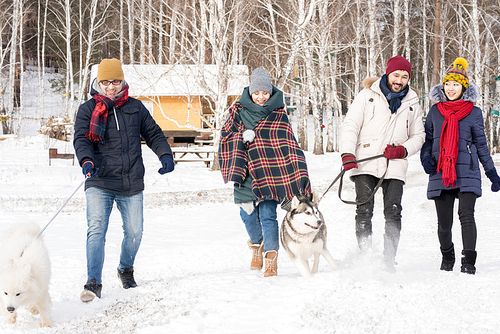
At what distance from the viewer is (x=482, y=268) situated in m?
4.93

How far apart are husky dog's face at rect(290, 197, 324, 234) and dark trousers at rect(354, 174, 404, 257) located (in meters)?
0.53

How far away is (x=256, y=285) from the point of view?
4012 mm

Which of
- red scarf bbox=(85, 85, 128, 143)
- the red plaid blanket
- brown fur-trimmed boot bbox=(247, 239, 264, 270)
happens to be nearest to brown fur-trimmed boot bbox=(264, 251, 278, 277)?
brown fur-trimmed boot bbox=(247, 239, 264, 270)

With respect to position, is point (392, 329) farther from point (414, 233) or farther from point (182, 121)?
point (182, 121)

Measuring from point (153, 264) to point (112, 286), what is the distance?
3.59ft

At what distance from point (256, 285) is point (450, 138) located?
7.67ft

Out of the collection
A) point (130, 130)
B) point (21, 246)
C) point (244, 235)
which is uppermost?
point (130, 130)

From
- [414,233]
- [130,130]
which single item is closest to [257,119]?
[130,130]

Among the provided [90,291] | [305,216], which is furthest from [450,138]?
[90,291]

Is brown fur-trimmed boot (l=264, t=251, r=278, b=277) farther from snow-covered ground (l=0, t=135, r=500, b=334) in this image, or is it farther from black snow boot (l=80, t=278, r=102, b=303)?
black snow boot (l=80, t=278, r=102, b=303)

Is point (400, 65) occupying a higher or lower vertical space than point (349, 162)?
higher

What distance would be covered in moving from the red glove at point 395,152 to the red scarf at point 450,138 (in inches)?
17.5

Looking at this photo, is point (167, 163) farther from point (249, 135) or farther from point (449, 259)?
point (449, 259)

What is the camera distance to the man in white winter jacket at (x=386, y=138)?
4395 mm
